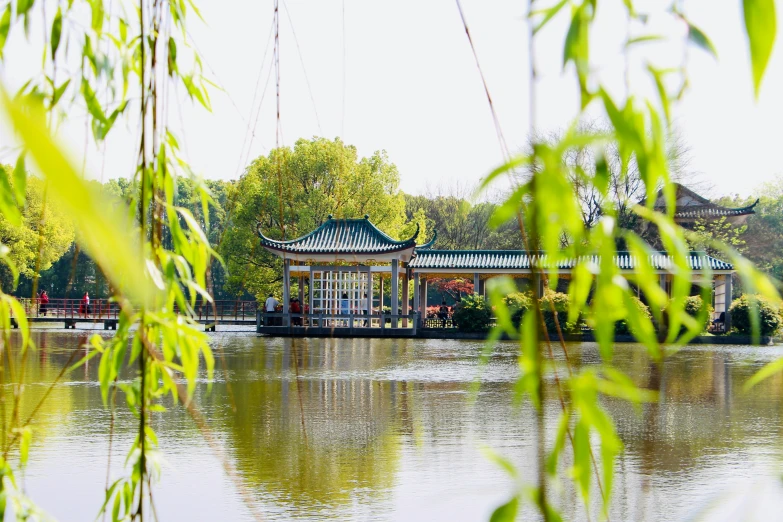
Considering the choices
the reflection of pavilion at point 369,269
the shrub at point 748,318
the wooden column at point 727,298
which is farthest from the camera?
the reflection of pavilion at point 369,269

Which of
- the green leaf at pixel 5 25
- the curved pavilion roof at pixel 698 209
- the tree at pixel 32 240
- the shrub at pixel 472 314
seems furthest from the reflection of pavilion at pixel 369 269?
the green leaf at pixel 5 25

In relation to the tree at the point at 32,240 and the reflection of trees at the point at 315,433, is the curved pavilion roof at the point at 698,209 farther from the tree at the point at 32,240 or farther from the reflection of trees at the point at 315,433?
the reflection of trees at the point at 315,433

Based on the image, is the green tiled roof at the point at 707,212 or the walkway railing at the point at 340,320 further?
the green tiled roof at the point at 707,212

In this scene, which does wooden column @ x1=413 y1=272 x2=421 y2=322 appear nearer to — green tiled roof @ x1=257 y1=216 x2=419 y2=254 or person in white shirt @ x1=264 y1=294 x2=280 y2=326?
green tiled roof @ x1=257 y1=216 x2=419 y2=254

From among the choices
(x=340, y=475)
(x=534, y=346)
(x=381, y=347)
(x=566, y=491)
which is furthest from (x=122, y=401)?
(x=381, y=347)

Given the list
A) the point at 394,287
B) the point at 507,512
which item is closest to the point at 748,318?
the point at 394,287

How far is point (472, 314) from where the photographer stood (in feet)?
72.8

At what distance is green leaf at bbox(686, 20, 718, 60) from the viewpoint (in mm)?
609

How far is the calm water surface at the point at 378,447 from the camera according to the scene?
453 cm

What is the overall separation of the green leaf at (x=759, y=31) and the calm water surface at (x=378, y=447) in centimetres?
37

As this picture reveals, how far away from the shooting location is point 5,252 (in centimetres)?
167

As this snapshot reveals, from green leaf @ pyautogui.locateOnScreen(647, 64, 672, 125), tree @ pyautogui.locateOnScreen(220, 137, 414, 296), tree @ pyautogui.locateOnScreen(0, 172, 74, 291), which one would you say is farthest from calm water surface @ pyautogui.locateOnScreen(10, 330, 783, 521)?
tree @ pyautogui.locateOnScreen(0, 172, 74, 291)

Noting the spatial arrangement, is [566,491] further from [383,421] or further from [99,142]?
[99,142]

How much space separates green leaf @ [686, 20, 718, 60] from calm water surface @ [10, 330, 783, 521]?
374 mm
